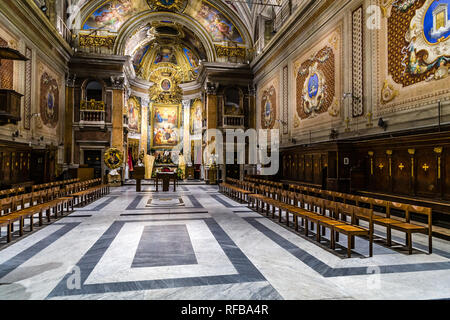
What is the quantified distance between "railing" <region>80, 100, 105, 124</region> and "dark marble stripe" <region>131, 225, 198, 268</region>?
13842 mm

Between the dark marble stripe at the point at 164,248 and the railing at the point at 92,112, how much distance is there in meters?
13.8

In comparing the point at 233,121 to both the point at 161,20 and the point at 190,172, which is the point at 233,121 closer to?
the point at 190,172

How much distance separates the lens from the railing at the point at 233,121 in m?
19.8

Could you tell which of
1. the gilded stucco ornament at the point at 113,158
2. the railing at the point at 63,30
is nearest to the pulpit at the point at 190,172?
the gilded stucco ornament at the point at 113,158

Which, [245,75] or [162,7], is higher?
[162,7]

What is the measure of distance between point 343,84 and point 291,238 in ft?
→ 23.1

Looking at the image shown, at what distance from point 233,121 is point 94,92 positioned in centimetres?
993

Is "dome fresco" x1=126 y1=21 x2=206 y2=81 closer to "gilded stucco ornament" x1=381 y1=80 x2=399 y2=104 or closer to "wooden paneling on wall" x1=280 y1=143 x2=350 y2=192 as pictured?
"wooden paneling on wall" x1=280 y1=143 x2=350 y2=192

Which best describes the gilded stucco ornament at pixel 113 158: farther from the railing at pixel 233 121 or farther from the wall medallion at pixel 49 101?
the railing at pixel 233 121

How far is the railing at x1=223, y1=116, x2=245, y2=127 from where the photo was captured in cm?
1981

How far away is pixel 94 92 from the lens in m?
19.6
